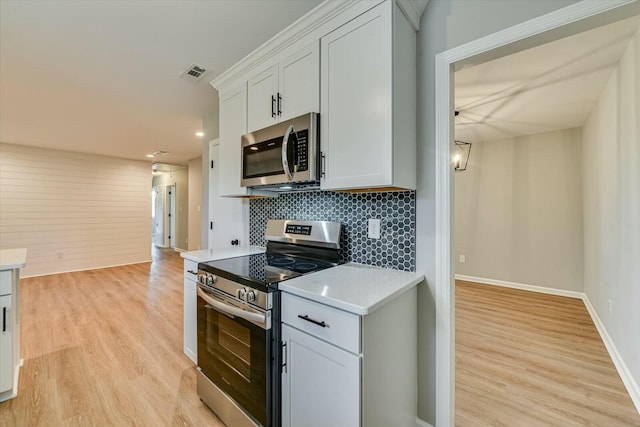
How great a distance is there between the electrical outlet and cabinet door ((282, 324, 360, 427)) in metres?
0.76

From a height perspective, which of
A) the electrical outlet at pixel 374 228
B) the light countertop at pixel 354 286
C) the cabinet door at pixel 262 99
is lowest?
the light countertop at pixel 354 286

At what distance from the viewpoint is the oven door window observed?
1.80m

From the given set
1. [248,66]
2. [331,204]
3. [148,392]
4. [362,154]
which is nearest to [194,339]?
[148,392]

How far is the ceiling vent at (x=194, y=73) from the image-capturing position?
2377mm

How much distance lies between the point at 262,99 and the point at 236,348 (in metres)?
1.65

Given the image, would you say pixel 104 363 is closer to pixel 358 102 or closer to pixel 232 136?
pixel 232 136

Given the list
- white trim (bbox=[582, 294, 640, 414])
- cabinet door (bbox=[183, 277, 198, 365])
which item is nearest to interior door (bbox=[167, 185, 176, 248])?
cabinet door (bbox=[183, 277, 198, 365])

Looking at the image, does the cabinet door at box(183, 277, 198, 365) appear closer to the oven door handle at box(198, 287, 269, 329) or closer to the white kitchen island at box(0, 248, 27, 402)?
the oven door handle at box(198, 287, 269, 329)

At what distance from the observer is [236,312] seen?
147 centimetres

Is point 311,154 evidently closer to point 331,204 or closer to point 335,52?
point 331,204

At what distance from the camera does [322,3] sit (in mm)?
1564

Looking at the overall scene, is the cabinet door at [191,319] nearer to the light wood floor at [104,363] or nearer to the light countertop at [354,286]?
the light wood floor at [104,363]

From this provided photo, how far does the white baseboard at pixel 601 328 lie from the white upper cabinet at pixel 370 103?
2132 millimetres

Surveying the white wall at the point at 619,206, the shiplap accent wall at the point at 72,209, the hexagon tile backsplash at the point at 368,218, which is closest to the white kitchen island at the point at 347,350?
the hexagon tile backsplash at the point at 368,218
